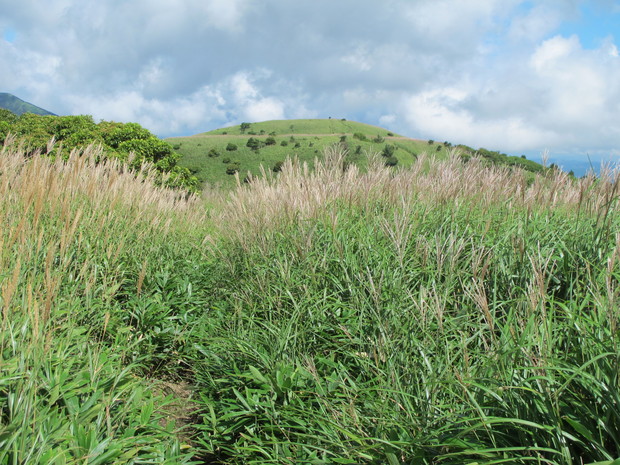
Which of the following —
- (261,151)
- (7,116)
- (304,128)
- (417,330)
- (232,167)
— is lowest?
(232,167)

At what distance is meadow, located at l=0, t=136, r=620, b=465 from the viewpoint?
146 centimetres

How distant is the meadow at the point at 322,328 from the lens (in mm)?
1459

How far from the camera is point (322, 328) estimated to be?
2.42m

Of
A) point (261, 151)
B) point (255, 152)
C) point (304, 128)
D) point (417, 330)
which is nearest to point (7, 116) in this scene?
point (417, 330)

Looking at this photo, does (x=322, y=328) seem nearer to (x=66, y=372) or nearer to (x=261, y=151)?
(x=66, y=372)

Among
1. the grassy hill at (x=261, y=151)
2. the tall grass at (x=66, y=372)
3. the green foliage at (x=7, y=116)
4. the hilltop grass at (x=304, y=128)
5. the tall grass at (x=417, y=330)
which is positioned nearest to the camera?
the tall grass at (x=417, y=330)

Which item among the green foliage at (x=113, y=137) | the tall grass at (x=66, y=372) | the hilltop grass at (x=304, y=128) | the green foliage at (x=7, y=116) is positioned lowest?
the tall grass at (x=66, y=372)

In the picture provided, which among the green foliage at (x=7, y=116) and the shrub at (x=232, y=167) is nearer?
the green foliage at (x=7, y=116)

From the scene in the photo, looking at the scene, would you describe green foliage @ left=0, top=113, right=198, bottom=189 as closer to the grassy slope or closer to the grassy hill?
the grassy slope

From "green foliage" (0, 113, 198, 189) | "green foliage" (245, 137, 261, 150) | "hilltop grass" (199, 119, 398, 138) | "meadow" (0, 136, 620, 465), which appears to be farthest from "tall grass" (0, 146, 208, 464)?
"hilltop grass" (199, 119, 398, 138)

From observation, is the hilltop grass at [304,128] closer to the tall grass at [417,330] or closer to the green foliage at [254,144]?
the green foliage at [254,144]

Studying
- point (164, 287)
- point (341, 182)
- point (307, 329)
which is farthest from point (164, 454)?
point (341, 182)

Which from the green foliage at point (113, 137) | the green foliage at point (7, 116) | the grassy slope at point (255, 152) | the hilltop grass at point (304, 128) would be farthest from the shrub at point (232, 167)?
the hilltop grass at point (304, 128)

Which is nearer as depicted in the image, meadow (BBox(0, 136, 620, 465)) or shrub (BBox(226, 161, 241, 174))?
meadow (BBox(0, 136, 620, 465))
